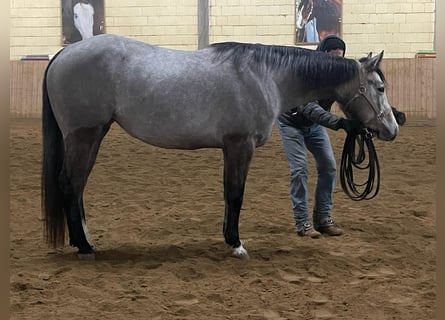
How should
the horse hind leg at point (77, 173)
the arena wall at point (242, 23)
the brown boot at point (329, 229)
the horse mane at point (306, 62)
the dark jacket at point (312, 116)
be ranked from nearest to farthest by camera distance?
the horse hind leg at point (77, 173) < the horse mane at point (306, 62) < the dark jacket at point (312, 116) < the brown boot at point (329, 229) < the arena wall at point (242, 23)

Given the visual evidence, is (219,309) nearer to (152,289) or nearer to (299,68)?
(152,289)

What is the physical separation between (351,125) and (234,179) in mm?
749

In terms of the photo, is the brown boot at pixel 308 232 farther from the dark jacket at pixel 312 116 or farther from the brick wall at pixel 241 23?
the brick wall at pixel 241 23

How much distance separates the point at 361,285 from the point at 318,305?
0.38 m

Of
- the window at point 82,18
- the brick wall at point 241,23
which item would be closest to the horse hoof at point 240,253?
the brick wall at point 241,23

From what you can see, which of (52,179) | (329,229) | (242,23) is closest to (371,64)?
(329,229)

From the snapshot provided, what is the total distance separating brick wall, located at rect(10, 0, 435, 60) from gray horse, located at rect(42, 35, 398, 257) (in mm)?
7745

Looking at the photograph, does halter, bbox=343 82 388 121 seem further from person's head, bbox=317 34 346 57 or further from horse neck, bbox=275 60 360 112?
person's head, bbox=317 34 346 57

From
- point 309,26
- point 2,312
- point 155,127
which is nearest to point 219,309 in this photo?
point 155,127

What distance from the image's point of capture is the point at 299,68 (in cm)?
324

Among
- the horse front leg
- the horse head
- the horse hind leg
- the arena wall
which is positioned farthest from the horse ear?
the arena wall

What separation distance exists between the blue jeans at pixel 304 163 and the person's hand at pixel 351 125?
0.44 metres

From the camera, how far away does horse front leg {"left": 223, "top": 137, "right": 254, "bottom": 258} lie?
310cm

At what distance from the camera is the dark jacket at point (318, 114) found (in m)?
3.34
